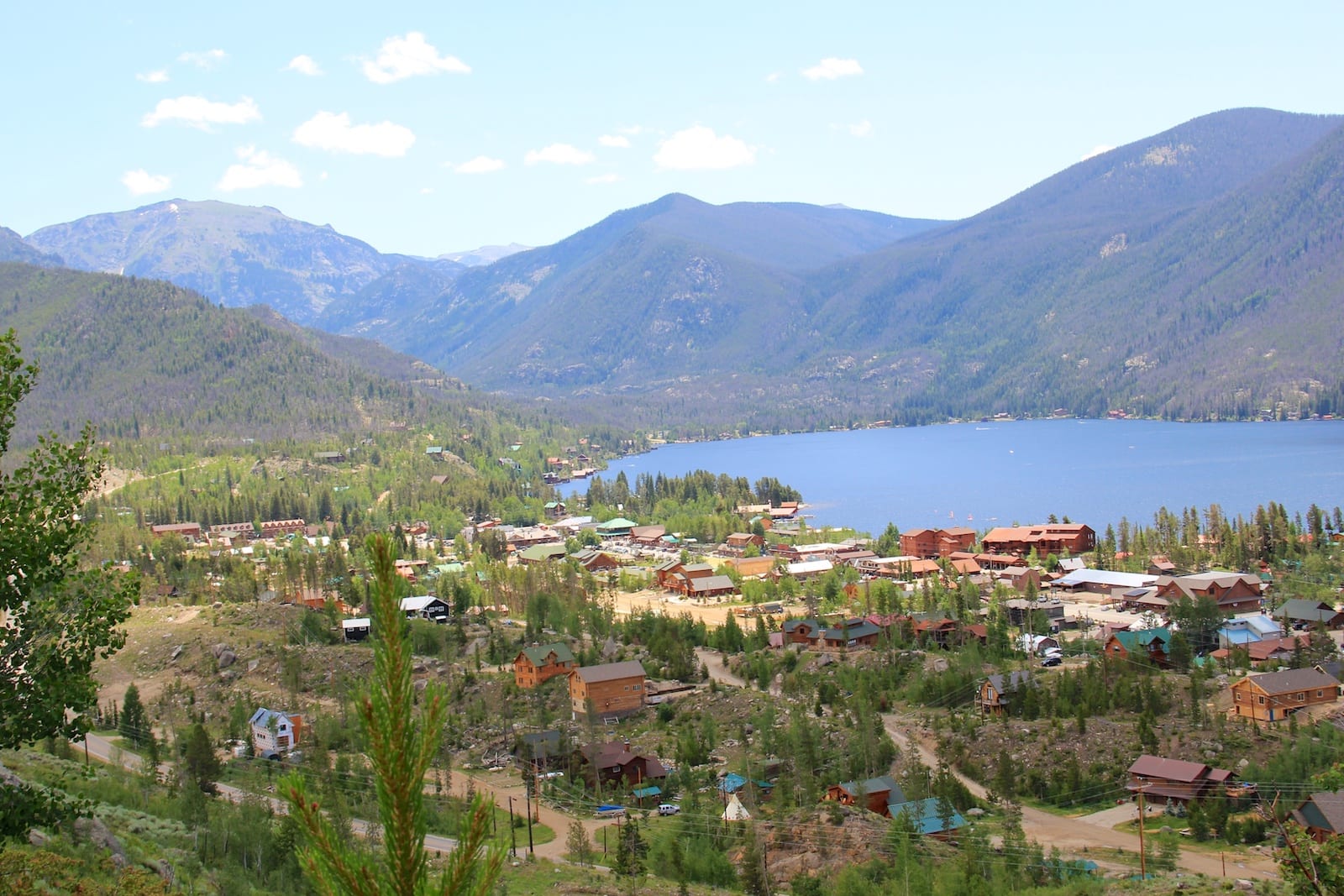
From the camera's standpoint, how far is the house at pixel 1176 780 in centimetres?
2416

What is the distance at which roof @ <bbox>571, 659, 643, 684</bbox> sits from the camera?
3416 cm

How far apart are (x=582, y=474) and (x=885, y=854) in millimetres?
109807

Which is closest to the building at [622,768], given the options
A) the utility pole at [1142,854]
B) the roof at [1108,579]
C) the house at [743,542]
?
the utility pole at [1142,854]

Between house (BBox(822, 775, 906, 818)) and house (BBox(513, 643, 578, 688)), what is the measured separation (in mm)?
13356

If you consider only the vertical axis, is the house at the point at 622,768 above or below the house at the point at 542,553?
below

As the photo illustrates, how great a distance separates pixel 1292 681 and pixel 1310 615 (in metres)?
12.3

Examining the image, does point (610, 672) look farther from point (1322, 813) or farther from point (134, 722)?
point (1322, 813)

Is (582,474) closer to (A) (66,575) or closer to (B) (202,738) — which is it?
(B) (202,738)

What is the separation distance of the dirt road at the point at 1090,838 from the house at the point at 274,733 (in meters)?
16.2

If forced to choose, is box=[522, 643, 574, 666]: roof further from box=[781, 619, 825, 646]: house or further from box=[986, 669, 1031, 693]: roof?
box=[986, 669, 1031, 693]: roof

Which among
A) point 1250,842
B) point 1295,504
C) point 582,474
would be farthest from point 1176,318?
point 1250,842

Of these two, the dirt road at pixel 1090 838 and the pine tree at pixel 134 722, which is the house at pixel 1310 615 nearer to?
the dirt road at pixel 1090 838

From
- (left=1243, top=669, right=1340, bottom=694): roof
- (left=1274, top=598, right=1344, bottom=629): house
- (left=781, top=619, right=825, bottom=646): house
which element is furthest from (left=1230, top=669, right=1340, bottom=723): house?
(left=781, top=619, right=825, bottom=646): house

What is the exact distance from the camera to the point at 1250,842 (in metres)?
22.3
